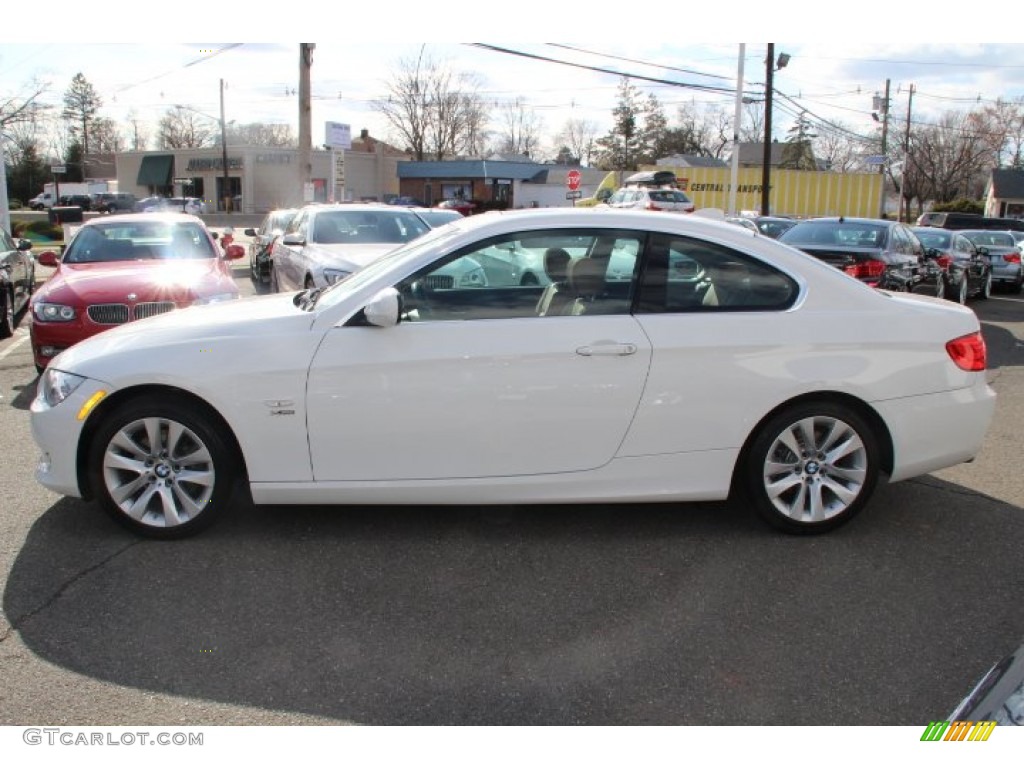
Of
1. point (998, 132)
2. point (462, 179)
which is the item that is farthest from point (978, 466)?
point (998, 132)

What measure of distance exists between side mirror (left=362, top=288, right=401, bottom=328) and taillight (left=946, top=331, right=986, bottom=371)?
2.84m

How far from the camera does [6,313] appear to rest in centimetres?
1060

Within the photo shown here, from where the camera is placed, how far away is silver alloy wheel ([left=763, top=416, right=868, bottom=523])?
431 centimetres

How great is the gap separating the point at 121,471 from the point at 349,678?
6.07ft

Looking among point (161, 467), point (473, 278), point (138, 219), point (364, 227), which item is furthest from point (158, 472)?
point (364, 227)

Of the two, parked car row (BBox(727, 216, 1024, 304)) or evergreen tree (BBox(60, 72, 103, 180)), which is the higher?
evergreen tree (BBox(60, 72, 103, 180))

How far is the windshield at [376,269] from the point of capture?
14.1 ft

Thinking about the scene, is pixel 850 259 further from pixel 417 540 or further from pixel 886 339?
pixel 417 540

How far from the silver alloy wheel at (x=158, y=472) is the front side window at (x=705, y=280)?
234 centimetres

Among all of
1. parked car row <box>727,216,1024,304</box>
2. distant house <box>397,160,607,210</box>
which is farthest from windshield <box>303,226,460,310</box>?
distant house <box>397,160,607,210</box>

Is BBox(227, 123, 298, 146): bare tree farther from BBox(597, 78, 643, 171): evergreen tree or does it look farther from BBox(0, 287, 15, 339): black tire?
BBox(0, 287, 15, 339): black tire

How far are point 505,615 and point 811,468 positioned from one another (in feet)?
5.94

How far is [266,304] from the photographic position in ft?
15.4

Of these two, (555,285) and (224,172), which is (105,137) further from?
(555,285)
